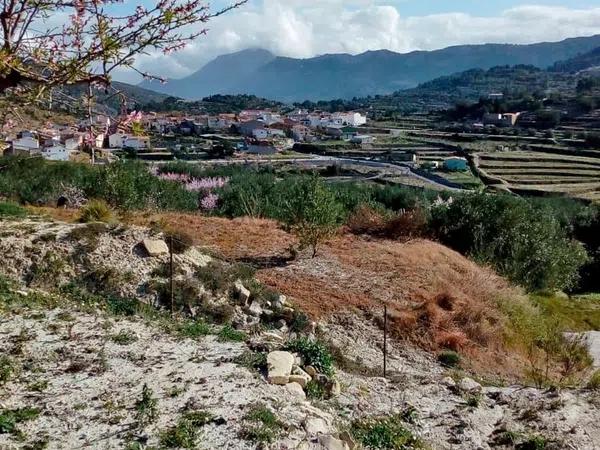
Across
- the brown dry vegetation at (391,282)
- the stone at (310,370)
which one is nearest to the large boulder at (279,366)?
the stone at (310,370)

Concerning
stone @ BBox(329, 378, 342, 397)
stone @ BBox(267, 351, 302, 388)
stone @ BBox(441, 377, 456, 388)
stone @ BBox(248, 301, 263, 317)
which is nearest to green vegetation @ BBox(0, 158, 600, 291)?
stone @ BBox(248, 301, 263, 317)

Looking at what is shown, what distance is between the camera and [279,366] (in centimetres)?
738

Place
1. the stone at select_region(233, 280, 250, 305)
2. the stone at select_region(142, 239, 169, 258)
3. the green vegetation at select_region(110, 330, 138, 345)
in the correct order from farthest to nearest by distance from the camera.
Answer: the stone at select_region(142, 239, 169, 258)
the stone at select_region(233, 280, 250, 305)
the green vegetation at select_region(110, 330, 138, 345)

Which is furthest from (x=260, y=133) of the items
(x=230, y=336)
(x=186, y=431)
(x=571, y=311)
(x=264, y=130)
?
(x=186, y=431)

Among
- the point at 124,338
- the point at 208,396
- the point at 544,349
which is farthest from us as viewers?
the point at 544,349

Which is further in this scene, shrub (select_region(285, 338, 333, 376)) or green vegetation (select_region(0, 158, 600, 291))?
green vegetation (select_region(0, 158, 600, 291))

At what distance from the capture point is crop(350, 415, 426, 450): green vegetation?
21.1ft

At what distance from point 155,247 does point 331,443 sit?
6.73m

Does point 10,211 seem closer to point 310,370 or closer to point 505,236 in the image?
point 310,370

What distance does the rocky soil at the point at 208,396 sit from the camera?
598 centimetres

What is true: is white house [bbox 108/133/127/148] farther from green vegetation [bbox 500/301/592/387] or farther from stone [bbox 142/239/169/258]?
green vegetation [bbox 500/301/592/387]

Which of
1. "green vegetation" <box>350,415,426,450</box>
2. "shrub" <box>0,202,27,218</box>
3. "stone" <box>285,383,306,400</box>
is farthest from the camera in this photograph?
"shrub" <box>0,202,27,218</box>

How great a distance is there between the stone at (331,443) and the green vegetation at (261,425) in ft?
1.39

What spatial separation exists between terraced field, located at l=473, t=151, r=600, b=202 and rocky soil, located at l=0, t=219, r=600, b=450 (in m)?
41.3
